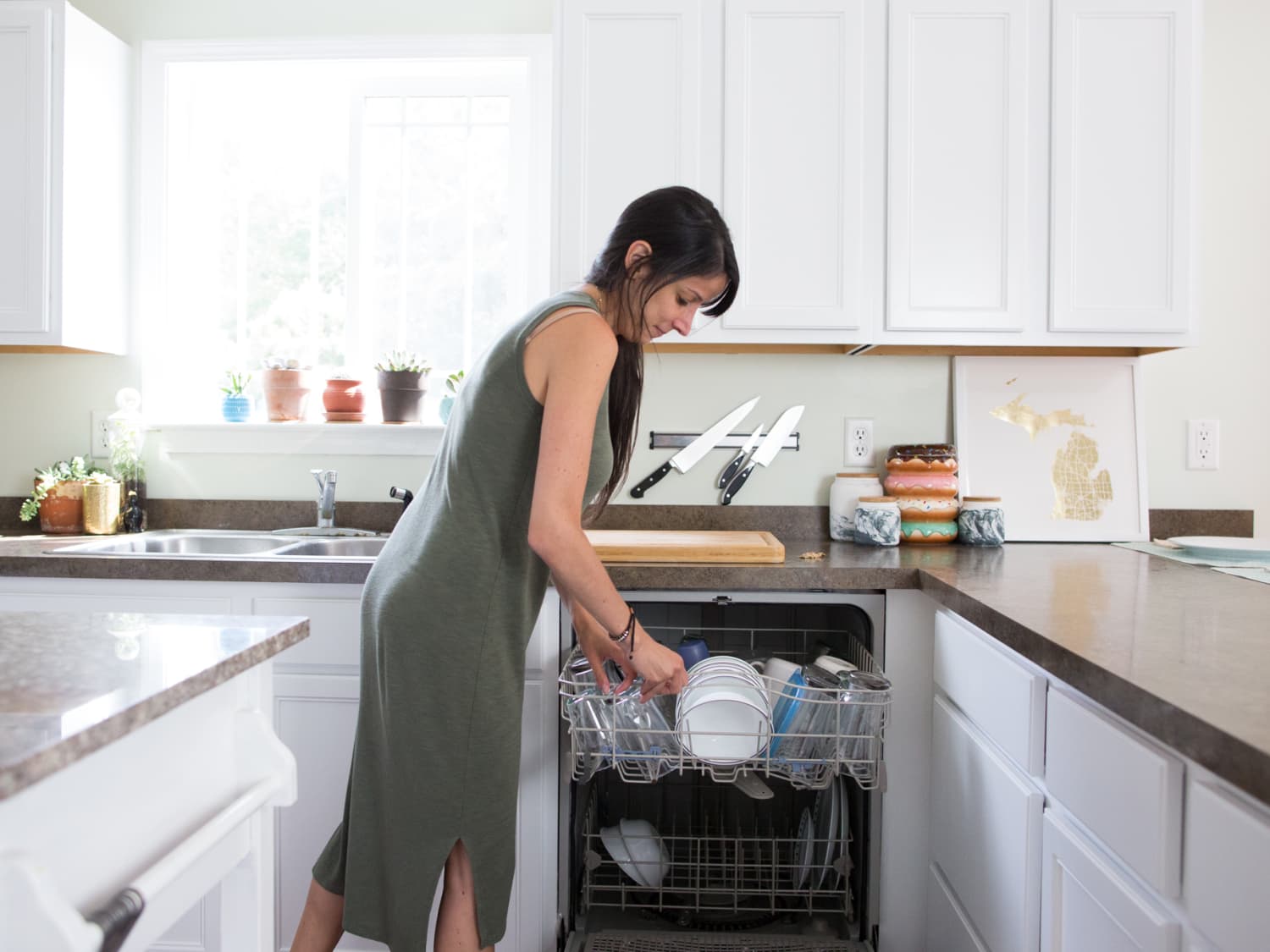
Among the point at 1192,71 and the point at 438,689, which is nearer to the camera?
the point at 438,689

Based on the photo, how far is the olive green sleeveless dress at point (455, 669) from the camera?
4.38 feet

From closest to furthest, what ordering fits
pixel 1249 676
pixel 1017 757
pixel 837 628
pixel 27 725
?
pixel 27 725 < pixel 1249 676 < pixel 1017 757 < pixel 837 628

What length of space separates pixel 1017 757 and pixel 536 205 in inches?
70.3

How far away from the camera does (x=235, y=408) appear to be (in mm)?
2514

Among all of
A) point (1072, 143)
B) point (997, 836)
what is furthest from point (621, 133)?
point (997, 836)

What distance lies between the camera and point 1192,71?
2.02m

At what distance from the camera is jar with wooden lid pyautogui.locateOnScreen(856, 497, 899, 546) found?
2121 mm

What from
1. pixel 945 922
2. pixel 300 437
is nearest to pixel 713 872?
pixel 945 922

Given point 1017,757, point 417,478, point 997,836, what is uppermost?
point 417,478

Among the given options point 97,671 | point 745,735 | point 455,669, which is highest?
point 97,671

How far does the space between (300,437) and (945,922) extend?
1.91 metres

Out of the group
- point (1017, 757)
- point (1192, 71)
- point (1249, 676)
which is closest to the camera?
point (1249, 676)

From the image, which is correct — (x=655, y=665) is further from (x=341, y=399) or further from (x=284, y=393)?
(x=284, y=393)

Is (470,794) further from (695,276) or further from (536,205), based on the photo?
(536,205)
